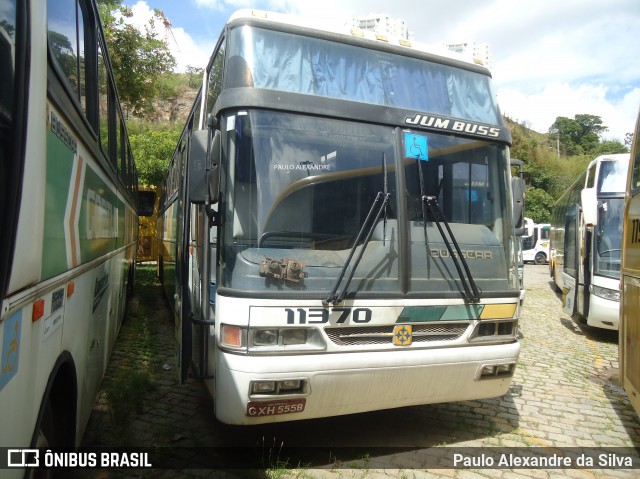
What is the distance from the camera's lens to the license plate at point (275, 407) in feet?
11.3

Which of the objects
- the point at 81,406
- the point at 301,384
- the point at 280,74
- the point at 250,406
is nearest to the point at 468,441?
the point at 301,384

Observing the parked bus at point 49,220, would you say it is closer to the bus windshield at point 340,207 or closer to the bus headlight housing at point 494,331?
the bus windshield at point 340,207

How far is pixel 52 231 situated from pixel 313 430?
9.83 ft

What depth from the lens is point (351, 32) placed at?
13.9 feet

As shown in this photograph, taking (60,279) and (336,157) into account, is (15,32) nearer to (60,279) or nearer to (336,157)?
(60,279)

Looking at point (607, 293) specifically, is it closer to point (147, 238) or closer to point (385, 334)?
point (385, 334)

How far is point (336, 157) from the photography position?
12.5ft

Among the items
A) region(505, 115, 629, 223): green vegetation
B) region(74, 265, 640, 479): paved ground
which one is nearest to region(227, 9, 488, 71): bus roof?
region(74, 265, 640, 479): paved ground

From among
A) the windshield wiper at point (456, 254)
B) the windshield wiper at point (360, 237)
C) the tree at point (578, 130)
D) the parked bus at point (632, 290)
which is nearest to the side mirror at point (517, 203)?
the windshield wiper at point (456, 254)

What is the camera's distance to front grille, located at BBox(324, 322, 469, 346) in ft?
12.0

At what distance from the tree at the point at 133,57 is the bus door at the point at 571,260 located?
1123 centimetres

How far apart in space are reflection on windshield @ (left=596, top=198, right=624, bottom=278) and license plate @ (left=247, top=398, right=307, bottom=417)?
7103mm

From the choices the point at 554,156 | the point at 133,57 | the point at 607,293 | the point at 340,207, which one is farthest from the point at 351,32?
the point at 554,156

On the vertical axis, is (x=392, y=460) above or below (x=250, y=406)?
below
